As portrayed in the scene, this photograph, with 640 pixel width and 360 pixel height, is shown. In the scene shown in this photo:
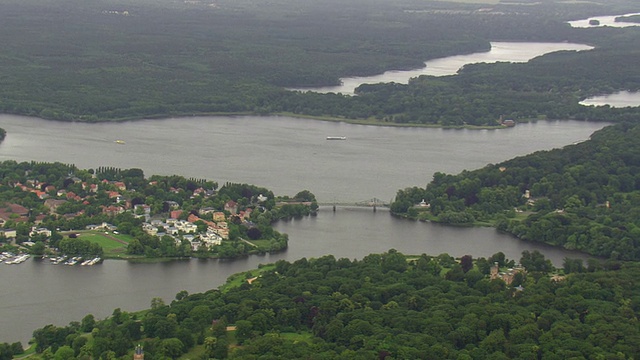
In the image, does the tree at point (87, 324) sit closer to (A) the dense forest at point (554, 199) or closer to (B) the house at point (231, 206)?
(B) the house at point (231, 206)

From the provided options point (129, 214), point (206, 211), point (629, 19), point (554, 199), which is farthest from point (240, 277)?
Answer: point (629, 19)

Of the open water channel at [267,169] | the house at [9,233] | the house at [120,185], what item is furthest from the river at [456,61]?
the house at [9,233]

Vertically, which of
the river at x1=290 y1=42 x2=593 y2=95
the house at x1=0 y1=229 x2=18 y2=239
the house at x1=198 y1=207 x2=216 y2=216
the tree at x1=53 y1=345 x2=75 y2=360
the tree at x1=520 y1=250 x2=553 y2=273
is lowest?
the tree at x1=53 y1=345 x2=75 y2=360

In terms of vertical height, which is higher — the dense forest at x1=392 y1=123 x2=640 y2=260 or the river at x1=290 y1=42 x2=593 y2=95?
the river at x1=290 y1=42 x2=593 y2=95

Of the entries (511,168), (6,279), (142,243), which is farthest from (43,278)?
(511,168)

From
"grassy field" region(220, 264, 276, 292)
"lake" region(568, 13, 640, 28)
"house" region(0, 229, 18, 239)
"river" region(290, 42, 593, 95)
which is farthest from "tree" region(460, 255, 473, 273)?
"lake" region(568, 13, 640, 28)

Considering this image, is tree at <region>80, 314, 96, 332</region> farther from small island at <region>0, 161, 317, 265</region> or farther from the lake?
the lake
